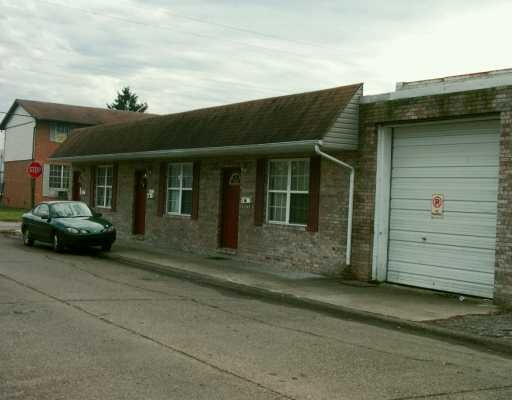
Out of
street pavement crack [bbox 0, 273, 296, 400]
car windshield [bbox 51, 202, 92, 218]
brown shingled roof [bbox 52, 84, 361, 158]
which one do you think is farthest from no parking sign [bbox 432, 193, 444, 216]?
car windshield [bbox 51, 202, 92, 218]

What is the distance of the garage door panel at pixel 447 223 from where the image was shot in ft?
41.1

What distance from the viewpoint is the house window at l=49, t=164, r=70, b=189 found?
46.0 metres

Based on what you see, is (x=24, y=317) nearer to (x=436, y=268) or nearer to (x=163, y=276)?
(x=163, y=276)

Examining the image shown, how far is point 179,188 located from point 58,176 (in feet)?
91.4

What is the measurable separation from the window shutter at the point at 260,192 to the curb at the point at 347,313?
9.20 feet

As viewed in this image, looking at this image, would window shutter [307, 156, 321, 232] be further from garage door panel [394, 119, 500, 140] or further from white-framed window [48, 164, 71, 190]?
white-framed window [48, 164, 71, 190]

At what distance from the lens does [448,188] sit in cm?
1327

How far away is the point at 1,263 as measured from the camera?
49.8 feet

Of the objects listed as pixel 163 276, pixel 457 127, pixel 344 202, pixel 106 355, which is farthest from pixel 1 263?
pixel 457 127

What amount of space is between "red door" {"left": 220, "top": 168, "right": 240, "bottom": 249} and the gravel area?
29.1ft

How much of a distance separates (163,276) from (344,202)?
4376 mm

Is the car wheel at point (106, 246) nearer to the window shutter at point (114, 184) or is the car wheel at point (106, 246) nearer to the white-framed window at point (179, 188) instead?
the white-framed window at point (179, 188)

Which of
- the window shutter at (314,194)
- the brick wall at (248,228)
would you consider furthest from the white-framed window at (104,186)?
the window shutter at (314,194)

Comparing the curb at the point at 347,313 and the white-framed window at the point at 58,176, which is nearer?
the curb at the point at 347,313
